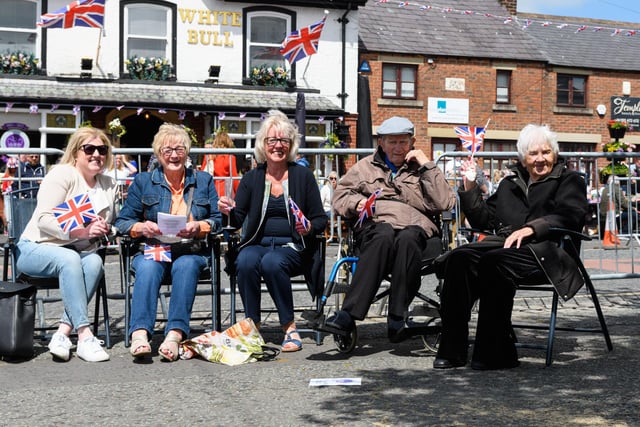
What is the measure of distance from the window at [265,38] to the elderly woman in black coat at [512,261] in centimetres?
1979

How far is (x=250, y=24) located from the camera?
1002 inches

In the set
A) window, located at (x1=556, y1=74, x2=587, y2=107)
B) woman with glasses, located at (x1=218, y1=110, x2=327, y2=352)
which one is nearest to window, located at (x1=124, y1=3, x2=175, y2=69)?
window, located at (x1=556, y1=74, x2=587, y2=107)

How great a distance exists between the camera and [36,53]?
2366 centimetres

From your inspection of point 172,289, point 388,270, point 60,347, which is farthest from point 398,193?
point 60,347

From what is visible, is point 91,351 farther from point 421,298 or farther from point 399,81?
point 399,81

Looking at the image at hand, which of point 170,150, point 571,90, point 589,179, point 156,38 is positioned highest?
point 156,38

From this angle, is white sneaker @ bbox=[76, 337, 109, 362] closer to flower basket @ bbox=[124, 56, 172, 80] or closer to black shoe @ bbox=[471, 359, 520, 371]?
black shoe @ bbox=[471, 359, 520, 371]

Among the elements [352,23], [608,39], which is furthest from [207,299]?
[608,39]

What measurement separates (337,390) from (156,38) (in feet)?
67.9

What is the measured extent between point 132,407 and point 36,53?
2058 cm

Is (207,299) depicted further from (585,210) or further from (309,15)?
(309,15)

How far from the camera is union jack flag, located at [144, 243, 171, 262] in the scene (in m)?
6.44

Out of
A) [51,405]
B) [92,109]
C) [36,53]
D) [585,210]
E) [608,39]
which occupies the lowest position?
[51,405]

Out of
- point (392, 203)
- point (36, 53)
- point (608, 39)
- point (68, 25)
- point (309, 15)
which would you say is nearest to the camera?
point (392, 203)
